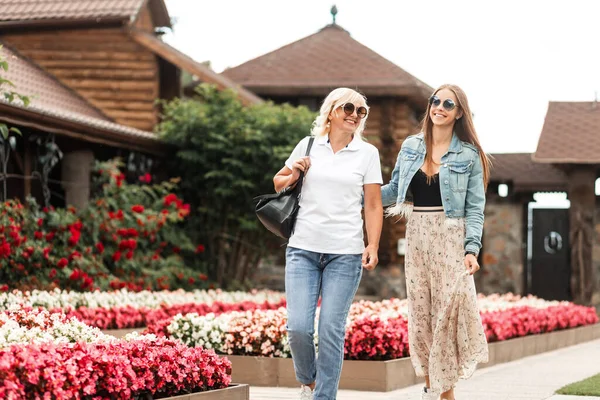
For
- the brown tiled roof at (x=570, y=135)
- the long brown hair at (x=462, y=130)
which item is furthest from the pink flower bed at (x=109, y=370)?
the brown tiled roof at (x=570, y=135)

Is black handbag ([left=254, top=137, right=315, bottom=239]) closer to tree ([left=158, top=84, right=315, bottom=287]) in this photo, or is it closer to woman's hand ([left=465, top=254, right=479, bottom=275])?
woman's hand ([left=465, top=254, right=479, bottom=275])

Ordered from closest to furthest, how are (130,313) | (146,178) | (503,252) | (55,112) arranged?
(130,313) → (55,112) → (146,178) → (503,252)

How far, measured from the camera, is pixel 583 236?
19.8m

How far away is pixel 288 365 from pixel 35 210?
680 cm

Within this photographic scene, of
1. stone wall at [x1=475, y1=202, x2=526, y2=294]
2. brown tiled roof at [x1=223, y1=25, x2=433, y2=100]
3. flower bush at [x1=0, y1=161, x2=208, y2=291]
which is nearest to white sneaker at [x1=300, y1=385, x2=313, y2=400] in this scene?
flower bush at [x1=0, y1=161, x2=208, y2=291]

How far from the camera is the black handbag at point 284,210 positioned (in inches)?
237

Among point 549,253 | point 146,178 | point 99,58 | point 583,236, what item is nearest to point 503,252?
point 549,253

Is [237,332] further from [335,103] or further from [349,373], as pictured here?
[335,103]

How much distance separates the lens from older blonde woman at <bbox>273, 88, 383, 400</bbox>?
5906mm

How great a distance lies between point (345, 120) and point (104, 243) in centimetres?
1031

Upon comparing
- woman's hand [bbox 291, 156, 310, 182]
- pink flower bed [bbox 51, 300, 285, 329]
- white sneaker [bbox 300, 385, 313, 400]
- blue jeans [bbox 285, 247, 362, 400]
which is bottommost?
pink flower bed [bbox 51, 300, 285, 329]

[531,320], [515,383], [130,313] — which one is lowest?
[515,383]

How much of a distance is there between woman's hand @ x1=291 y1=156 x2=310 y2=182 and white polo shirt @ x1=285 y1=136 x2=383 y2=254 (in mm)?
49

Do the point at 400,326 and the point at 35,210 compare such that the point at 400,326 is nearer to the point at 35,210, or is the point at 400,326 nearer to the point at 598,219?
the point at 35,210
